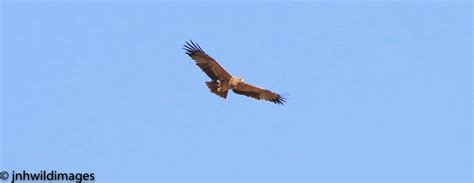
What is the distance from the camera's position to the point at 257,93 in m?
29.2

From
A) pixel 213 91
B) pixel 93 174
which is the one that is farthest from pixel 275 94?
pixel 93 174

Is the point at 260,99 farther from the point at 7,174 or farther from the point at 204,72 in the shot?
the point at 7,174

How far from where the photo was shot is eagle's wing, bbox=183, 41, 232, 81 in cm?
2781

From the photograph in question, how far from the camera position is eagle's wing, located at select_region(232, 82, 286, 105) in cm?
2862

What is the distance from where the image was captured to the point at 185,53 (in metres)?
28.1

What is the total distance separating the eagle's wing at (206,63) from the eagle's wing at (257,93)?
0.65 meters

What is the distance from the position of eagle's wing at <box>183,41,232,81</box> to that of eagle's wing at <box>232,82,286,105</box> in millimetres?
648

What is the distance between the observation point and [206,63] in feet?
91.8

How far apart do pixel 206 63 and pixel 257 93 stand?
1.98m

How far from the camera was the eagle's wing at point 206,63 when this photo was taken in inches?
1095

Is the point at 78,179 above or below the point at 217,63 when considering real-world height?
below

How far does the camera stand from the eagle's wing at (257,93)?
28.6m

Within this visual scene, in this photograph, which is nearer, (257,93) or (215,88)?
(215,88)

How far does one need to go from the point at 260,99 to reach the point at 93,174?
7.41 meters
